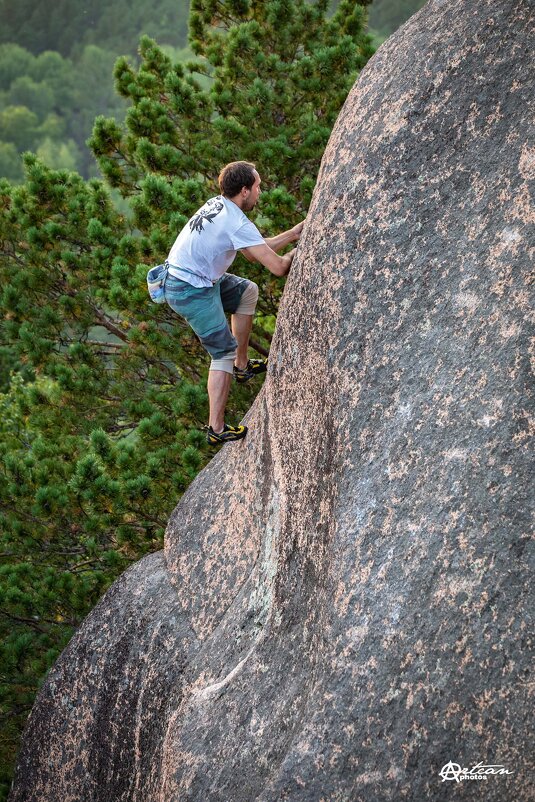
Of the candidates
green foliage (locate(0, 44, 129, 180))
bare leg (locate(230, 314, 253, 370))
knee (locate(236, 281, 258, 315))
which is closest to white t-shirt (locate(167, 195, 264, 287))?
knee (locate(236, 281, 258, 315))

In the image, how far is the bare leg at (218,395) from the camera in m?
6.56

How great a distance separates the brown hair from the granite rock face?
0.75 m

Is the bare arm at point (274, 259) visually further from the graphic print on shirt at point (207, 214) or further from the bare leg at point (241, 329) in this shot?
the bare leg at point (241, 329)

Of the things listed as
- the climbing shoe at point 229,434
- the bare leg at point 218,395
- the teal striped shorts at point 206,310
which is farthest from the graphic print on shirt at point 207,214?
the climbing shoe at point 229,434

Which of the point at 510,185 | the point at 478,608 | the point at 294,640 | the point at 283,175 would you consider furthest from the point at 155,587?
the point at 283,175

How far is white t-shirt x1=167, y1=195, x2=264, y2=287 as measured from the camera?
6031 mm

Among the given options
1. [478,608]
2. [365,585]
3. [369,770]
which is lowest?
[369,770]

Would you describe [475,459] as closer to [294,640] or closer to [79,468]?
[294,640]

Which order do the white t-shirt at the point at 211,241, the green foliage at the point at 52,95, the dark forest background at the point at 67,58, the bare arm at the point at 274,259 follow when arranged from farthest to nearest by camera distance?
the dark forest background at the point at 67,58 < the green foliage at the point at 52,95 < the white t-shirt at the point at 211,241 < the bare arm at the point at 274,259

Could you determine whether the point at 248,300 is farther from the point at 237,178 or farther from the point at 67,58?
the point at 67,58

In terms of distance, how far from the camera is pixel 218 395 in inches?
260

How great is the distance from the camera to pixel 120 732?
640cm

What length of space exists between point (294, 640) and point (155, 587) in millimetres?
1851

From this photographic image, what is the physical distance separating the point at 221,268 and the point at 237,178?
1.99 feet
